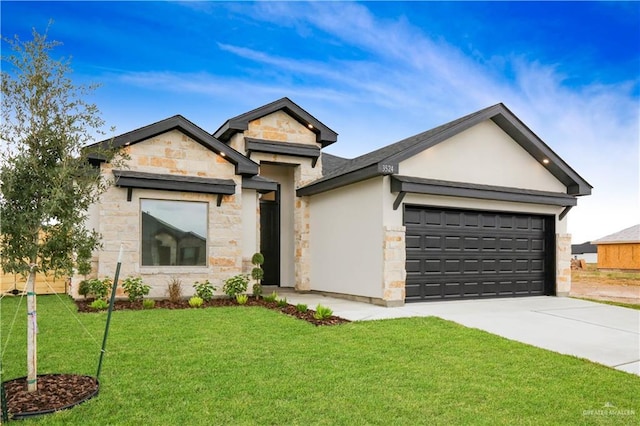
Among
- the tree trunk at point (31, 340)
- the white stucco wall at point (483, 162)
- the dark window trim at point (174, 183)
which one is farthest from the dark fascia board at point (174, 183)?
the tree trunk at point (31, 340)

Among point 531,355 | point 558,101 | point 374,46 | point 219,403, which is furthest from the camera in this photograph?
point 558,101

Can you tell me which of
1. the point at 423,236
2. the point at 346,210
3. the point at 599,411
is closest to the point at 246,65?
the point at 346,210

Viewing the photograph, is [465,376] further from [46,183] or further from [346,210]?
[346,210]

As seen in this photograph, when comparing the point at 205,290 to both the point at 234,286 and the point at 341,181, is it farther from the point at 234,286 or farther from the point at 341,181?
the point at 341,181

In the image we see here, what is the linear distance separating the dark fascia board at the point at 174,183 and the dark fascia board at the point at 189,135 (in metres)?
0.57

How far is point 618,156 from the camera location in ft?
57.3

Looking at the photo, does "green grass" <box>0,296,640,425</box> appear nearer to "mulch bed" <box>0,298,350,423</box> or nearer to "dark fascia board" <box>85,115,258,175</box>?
"mulch bed" <box>0,298,350,423</box>

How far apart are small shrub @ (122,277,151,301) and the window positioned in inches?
27.4

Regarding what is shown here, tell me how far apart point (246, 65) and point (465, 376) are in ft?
42.7

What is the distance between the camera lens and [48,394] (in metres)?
4.34

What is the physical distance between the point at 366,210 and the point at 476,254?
3.32 metres

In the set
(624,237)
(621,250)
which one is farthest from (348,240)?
(621,250)

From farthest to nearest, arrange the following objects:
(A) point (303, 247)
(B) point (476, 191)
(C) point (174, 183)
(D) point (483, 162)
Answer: (A) point (303, 247), (D) point (483, 162), (B) point (476, 191), (C) point (174, 183)

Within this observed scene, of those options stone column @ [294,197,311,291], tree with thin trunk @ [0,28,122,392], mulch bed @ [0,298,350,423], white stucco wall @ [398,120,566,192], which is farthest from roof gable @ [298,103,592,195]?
mulch bed @ [0,298,350,423]
